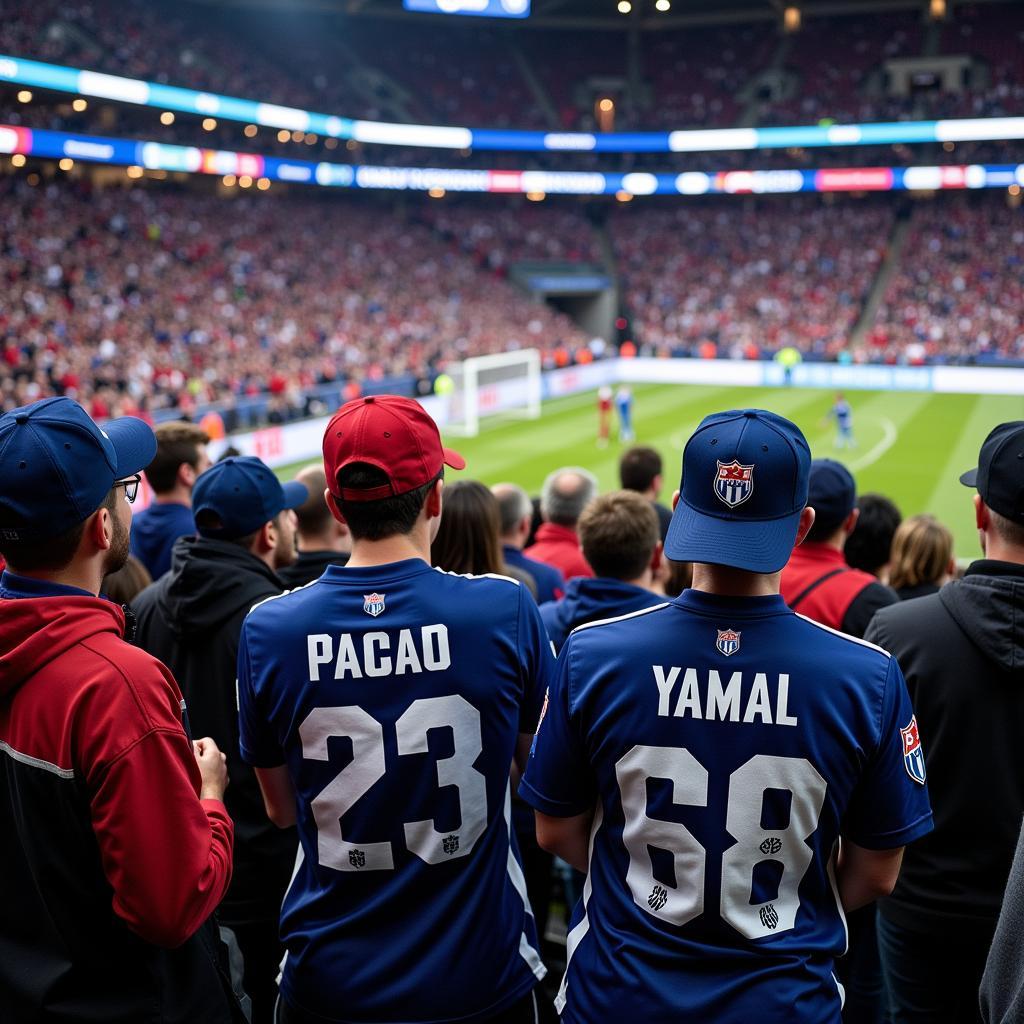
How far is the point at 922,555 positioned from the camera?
5.76 m

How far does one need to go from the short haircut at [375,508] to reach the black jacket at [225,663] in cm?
124

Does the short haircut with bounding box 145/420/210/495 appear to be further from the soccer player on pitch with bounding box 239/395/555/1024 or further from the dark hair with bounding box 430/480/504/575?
the soccer player on pitch with bounding box 239/395/555/1024

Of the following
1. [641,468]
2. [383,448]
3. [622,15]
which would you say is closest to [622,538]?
[383,448]

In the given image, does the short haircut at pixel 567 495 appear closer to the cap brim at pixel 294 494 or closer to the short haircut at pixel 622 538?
the cap brim at pixel 294 494

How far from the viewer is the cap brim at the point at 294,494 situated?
17.3 feet

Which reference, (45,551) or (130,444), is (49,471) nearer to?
(45,551)

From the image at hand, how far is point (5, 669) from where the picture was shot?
2463mm

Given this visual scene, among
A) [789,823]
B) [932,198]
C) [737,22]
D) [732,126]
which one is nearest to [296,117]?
[732,126]

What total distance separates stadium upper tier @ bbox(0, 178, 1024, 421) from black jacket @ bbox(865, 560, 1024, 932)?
2054 cm

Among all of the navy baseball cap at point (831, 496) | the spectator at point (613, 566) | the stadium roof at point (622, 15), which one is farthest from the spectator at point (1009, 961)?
the stadium roof at point (622, 15)

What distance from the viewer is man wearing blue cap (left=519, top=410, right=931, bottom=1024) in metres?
2.45

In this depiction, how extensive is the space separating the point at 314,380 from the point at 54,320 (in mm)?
7374

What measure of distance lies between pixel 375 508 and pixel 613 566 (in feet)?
5.74

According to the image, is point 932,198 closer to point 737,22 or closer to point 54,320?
point 737,22
